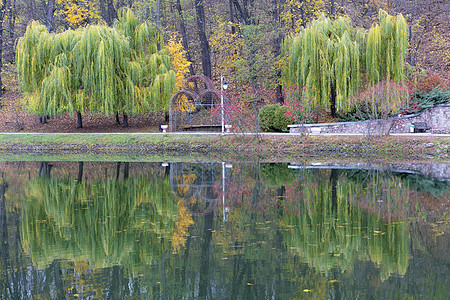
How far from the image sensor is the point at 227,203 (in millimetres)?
13055

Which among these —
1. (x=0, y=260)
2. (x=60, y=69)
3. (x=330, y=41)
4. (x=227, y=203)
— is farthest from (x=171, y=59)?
(x=0, y=260)

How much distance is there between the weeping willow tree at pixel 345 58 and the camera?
27375 mm

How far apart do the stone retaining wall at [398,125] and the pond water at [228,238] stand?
10.5 metres

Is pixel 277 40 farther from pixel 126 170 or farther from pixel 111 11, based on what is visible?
pixel 126 170

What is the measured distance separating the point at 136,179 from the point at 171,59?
1927 centimetres

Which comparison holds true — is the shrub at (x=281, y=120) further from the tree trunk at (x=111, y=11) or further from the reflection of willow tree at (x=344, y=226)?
the tree trunk at (x=111, y=11)

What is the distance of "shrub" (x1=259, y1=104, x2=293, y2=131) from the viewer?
29.6m

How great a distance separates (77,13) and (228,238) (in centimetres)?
3424

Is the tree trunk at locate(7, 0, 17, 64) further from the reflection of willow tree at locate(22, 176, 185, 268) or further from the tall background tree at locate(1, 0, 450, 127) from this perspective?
the reflection of willow tree at locate(22, 176, 185, 268)

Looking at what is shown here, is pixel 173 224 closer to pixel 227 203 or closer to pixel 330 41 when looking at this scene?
pixel 227 203

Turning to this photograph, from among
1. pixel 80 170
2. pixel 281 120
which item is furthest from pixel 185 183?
pixel 281 120

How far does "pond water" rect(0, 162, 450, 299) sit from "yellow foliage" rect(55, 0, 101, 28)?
23650 mm

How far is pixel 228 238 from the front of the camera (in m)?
9.53

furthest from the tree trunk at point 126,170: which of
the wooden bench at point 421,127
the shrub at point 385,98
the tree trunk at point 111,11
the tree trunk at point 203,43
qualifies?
the tree trunk at point 111,11
